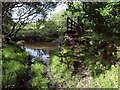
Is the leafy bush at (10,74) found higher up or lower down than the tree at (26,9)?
lower down

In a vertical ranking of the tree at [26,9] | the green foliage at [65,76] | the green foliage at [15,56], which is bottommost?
the green foliage at [65,76]

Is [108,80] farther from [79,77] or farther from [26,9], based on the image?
[26,9]

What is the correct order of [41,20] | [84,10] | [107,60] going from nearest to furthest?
[107,60], [84,10], [41,20]

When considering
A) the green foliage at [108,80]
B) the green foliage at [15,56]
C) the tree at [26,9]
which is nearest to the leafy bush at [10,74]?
the green foliage at [15,56]

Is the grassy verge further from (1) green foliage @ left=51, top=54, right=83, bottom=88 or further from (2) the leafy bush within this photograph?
(2) the leafy bush

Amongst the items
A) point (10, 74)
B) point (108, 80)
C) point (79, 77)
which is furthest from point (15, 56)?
point (108, 80)

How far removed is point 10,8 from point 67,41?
13.8 ft

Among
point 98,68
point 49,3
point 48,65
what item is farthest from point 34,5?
point 98,68

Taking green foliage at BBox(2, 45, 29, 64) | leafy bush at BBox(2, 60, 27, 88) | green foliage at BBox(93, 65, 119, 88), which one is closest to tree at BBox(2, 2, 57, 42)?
green foliage at BBox(2, 45, 29, 64)

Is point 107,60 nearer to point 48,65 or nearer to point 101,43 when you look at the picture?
point 101,43

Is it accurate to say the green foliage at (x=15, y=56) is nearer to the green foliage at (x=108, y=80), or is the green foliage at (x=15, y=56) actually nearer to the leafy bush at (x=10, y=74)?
the leafy bush at (x=10, y=74)

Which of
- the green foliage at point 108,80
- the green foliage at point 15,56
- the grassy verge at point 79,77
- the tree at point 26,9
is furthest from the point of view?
the tree at point 26,9

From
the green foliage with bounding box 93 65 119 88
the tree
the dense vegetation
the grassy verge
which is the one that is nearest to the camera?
the green foliage with bounding box 93 65 119 88

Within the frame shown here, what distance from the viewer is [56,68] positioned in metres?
8.88
